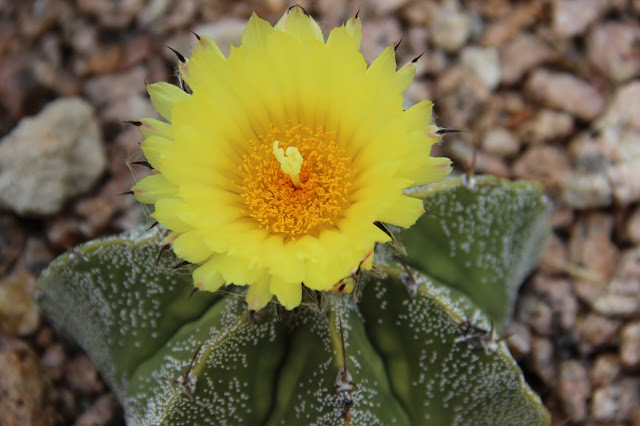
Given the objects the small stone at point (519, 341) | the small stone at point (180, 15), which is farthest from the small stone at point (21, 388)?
the small stone at point (519, 341)

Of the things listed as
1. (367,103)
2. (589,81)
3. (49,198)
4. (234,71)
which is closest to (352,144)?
(367,103)

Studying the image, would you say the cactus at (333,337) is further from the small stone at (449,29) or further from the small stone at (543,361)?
the small stone at (449,29)

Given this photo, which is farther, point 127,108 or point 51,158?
point 127,108

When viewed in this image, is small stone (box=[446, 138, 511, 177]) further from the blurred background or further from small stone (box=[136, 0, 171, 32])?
small stone (box=[136, 0, 171, 32])

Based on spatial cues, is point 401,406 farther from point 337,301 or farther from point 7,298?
point 7,298

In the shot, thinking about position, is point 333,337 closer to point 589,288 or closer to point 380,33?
point 589,288

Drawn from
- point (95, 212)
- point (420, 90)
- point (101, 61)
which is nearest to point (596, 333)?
point (420, 90)
